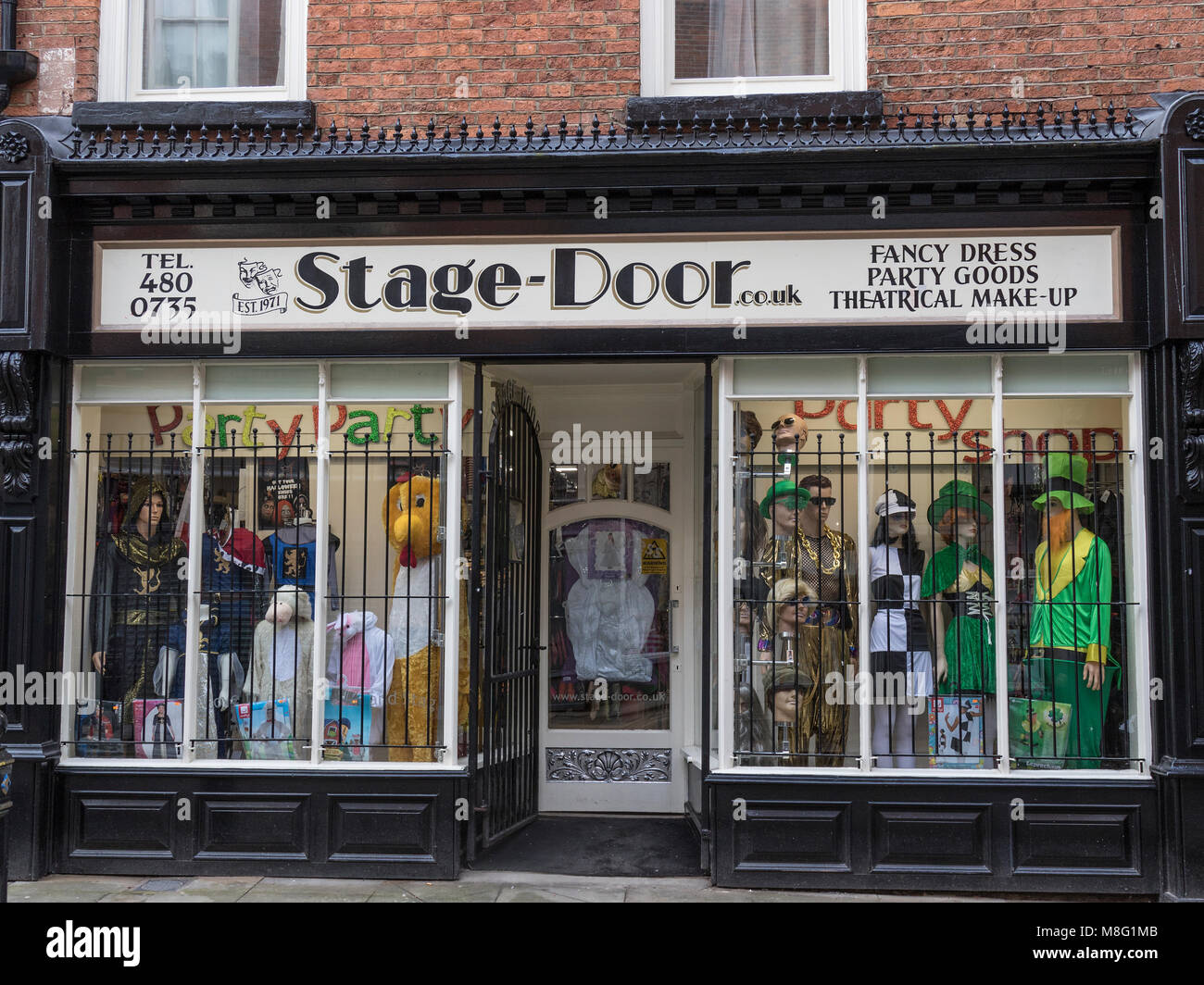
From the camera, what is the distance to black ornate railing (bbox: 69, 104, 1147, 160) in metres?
6.38

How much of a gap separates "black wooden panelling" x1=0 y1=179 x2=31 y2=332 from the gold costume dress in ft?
16.5

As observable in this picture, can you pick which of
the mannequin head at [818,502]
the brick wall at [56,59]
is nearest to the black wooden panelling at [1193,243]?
the mannequin head at [818,502]

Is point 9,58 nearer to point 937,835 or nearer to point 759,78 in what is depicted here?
point 759,78

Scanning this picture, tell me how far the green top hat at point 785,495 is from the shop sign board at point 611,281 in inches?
42.2

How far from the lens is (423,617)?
6.82 m

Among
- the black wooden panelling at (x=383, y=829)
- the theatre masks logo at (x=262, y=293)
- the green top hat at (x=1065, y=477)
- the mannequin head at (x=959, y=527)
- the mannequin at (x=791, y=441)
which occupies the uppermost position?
the theatre masks logo at (x=262, y=293)

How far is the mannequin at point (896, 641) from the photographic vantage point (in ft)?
21.5

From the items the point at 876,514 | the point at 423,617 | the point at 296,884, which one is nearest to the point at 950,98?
the point at 876,514

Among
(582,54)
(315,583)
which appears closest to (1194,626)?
(582,54)

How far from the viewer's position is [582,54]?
6.87m

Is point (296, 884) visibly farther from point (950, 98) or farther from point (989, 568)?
point (950, 98)

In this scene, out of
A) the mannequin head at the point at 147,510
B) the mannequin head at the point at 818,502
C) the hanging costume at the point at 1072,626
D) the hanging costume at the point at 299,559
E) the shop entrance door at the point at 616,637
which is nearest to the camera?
the hanging costume at the point at 1072,626

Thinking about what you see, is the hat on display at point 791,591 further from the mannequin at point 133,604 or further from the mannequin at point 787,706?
the mannequin at point 133,604

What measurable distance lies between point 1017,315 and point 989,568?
161cm
